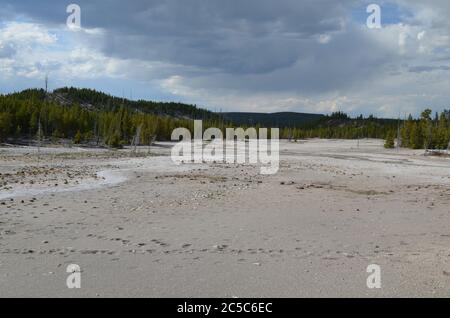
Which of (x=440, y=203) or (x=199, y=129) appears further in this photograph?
(x=199, y=129)

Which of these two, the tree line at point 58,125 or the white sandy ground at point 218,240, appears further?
the tree line at point 58,125

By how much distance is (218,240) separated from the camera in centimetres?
1297

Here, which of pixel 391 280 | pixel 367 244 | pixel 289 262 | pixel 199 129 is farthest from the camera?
pixel 199 129

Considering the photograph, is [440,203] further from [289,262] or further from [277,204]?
[289,262]

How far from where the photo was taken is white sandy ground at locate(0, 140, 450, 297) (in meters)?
9.07

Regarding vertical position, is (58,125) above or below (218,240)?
above

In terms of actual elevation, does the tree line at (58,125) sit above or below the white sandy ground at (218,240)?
above

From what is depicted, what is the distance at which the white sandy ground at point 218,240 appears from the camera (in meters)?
9.07

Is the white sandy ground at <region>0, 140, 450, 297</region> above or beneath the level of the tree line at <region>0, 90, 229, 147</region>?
beneath

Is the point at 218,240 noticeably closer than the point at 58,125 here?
Yes

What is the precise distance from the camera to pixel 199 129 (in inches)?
6521

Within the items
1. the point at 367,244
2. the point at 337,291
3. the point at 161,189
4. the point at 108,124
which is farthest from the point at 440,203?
the point at 108,124

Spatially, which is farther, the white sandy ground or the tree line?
the tree line

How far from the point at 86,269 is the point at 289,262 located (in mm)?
4258
